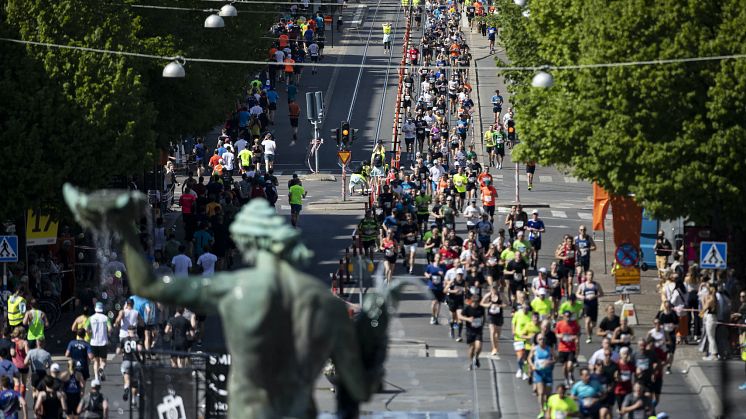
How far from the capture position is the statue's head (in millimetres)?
9609

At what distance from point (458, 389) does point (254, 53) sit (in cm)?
2977

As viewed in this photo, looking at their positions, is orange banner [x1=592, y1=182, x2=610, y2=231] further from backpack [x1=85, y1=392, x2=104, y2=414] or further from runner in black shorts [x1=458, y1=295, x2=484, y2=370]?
backpack [x1=85, y1=392, x2=104, y2=414]

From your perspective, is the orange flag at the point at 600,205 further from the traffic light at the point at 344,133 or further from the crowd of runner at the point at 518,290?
the traffic light at the point at 344,133

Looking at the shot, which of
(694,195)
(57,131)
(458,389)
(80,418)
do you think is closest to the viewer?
(80,418)

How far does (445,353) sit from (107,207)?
26.7 m

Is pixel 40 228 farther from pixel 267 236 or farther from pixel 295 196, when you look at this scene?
pixel 267 236

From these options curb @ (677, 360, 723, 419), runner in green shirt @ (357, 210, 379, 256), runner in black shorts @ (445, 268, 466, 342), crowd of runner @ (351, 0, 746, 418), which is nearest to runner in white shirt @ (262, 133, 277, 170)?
crowd of runner @ (351, 0, 746, 418)

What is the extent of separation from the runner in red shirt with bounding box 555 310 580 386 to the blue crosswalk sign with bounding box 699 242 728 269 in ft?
11.5

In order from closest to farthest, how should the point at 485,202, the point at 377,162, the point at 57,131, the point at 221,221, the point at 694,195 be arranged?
1. the point at 694,195
2. the point at 57,131
3. the point at 221,221
4. the point at 485,202
5. the point at 377,162

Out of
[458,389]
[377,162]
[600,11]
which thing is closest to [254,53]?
[377,162]

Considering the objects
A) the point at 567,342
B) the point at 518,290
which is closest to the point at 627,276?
the point at 518,290

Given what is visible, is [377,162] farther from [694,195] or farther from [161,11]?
[694,195]

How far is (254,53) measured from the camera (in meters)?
61.5

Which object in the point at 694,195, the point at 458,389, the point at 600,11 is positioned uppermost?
the point at 600,11
